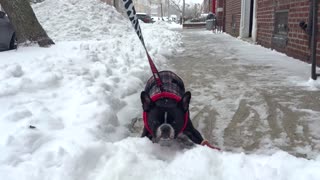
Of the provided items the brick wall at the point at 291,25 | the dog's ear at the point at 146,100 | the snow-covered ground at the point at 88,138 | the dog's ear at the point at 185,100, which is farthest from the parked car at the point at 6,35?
the dog's ear at the point at 185,100

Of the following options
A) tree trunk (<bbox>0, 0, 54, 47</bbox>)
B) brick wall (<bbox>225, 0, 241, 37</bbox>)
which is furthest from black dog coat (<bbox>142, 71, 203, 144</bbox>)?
brick wall (<bbox>225, 0, 241, 37</bbox>)

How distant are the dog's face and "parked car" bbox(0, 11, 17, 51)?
25.4 ft

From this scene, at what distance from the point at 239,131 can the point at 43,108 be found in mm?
2117

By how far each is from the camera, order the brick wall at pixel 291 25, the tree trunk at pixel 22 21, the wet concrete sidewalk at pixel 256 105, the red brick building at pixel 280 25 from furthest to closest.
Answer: the tree trunk at pixel 22 21
the red brick building at pixel 280 25
the brick wall at pixel 291 25
the wet concrete sidewalk at pixel 256 105

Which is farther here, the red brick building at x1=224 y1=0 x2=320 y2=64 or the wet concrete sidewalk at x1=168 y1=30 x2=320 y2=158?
the red brick building at x1=224 y1=0 x2=320 y2=64

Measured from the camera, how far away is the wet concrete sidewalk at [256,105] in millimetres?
4086

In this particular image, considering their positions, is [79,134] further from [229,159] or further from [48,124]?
[229,159]

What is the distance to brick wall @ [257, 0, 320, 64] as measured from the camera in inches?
348

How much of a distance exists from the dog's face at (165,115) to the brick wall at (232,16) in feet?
53.7

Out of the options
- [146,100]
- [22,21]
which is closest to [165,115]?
[146,100]

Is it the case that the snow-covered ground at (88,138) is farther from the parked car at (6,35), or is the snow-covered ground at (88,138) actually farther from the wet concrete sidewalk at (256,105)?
the parked car at (6,35)

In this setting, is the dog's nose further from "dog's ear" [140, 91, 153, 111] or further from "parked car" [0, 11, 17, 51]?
"parked car" [0, 11, 17, 51]

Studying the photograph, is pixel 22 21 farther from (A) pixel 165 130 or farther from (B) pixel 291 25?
(A) pixel 165 130

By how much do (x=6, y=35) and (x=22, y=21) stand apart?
655 mm
